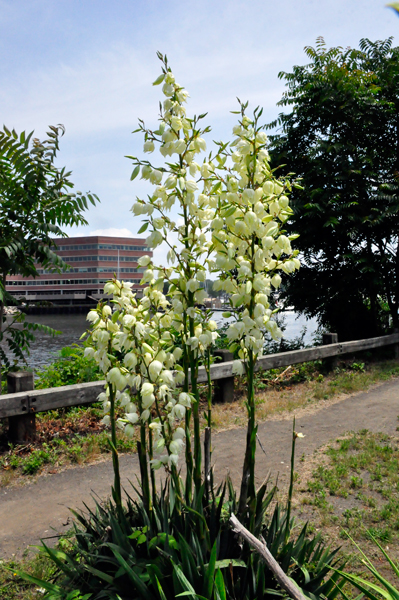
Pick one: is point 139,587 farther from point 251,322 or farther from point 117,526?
point 251,322

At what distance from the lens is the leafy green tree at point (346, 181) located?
34.7 feet

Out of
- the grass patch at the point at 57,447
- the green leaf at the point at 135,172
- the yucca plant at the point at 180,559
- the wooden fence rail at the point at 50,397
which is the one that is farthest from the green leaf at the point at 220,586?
the wooden fence rail at the point at 50,397

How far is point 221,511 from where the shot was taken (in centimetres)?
258

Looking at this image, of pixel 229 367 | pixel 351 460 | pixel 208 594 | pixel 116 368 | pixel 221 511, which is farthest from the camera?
pixel 229 367

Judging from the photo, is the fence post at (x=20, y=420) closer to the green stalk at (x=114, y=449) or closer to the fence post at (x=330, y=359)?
the green stalk at (x=114, y=449)

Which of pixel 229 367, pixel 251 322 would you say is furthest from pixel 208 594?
pixel 229 367

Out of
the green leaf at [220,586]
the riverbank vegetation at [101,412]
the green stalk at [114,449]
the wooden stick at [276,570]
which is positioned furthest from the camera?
the riverbank vegetation at [101,412]

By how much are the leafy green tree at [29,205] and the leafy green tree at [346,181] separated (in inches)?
247

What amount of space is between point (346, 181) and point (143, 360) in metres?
9.99

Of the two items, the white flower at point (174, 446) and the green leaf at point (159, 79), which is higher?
the green leaf at point (159, 79)

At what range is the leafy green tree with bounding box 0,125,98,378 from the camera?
514cm

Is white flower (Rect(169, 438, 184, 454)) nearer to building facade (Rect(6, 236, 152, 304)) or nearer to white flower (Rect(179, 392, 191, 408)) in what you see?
white flower (Rect(179, 392, 191, 408))

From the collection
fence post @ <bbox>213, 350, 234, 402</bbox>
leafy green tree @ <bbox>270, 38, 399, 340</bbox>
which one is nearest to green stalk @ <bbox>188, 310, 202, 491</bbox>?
fence post @ <bbox>213, 350, 234, 402</bbox>

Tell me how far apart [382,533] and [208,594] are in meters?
1.97
